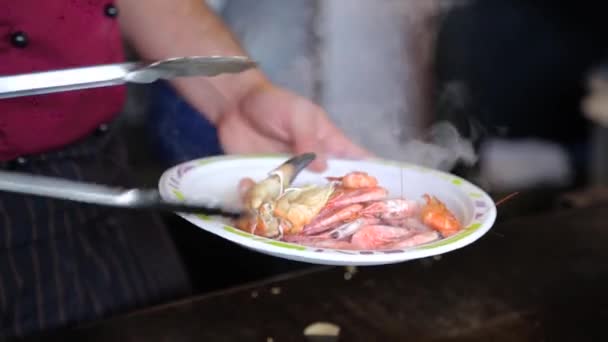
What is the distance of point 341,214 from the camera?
0.93m

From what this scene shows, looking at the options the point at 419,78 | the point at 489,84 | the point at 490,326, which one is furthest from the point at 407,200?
the point at 489,84

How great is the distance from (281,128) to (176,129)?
3.70ft

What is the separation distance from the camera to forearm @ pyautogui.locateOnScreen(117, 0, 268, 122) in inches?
51.9

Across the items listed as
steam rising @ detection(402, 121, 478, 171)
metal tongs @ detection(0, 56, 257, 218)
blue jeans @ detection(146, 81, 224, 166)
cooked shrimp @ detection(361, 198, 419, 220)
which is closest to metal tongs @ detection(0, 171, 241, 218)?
metal tongs @ detection(0, 56, 257, 218)

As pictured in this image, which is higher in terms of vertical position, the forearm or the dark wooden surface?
the forearm

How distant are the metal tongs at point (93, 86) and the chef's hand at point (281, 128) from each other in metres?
0.39

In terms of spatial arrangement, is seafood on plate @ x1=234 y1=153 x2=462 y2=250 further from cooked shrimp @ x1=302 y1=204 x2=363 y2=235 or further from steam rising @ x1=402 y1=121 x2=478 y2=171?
steam rising @ x1=402 y1=121 x2=478 y2=171

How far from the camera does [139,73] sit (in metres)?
0.73

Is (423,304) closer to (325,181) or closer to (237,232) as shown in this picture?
(325,181)

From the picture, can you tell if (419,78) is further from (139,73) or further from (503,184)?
(139,73)

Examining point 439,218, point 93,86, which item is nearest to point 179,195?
point 93,86

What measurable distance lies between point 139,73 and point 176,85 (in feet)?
2.33

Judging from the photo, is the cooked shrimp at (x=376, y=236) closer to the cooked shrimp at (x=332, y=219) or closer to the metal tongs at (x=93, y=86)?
the cooked shrimp at (x=332, y=219)

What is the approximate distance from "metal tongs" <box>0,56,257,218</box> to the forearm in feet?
1.73
